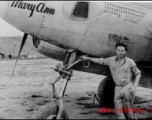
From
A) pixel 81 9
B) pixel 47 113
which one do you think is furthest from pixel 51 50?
pixel 47 113

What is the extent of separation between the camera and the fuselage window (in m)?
5.35

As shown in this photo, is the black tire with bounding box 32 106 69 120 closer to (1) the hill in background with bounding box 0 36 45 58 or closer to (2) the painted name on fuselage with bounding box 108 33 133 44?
(2) the painted name on fuselage with bounding box 108 33 133 44

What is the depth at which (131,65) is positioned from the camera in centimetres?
534

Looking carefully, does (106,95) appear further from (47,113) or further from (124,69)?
(47,113)

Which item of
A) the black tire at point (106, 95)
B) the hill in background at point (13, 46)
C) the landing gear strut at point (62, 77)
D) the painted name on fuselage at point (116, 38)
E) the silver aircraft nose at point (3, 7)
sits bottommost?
the hill in background at point (13, 46)

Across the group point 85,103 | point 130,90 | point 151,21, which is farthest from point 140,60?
point 85,103

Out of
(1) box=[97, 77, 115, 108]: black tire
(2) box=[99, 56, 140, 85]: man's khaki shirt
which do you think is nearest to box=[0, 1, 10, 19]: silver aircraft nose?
(2) box=[99, 56, 140, 85]: man's khaki shirt

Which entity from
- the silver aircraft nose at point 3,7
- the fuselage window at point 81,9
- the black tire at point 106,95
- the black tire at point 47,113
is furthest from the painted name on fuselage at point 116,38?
the black tire at point 106,95

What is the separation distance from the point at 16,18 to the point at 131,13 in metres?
2.65

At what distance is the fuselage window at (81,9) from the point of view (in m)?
5.35

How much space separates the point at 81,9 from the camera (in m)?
5.39

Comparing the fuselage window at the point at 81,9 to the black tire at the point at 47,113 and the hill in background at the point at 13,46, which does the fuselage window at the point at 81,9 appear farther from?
the hill in background at the point at 13,46

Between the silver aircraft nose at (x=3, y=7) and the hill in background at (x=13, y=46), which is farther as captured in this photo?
the hill in background at (x=13, y=46)

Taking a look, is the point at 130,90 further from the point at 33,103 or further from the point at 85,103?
the point at 33,103
